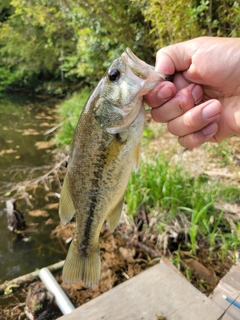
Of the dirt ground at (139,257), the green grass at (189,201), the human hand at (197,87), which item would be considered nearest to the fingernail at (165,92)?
the human hand at (197,87)

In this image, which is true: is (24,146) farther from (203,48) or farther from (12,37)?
(12,37)

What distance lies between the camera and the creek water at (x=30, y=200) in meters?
4.02

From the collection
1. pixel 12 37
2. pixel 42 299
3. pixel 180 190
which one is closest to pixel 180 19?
pixel 180 190

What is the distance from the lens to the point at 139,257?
12.4 ft

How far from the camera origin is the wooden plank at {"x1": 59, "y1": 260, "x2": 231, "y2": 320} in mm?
2146

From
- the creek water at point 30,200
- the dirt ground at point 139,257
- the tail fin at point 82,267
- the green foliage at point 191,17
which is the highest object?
the green foliage at point 191,17

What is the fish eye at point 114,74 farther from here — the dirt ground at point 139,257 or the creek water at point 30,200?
the creek water at point 30,200

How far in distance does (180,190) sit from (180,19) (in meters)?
2.86

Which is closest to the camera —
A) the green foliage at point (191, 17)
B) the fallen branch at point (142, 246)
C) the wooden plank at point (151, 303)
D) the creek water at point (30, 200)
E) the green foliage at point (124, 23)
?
the wooden plank at point (151, 303)

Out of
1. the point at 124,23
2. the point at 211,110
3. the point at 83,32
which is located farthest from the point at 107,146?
the point at 83,32

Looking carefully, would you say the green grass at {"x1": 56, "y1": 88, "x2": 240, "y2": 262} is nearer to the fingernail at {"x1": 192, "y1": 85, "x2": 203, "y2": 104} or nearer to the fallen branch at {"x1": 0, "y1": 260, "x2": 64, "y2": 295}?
the fallen branch at {"x1": 0, "y1": 260, "x2": 64, "y2": 295}

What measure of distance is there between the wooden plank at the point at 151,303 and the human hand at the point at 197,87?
116 cm

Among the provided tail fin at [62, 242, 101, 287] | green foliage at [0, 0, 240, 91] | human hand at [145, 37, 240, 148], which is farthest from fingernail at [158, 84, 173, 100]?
green foliage at [0, 0, 240, 91]

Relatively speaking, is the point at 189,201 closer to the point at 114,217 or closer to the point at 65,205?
the point at 114,217
